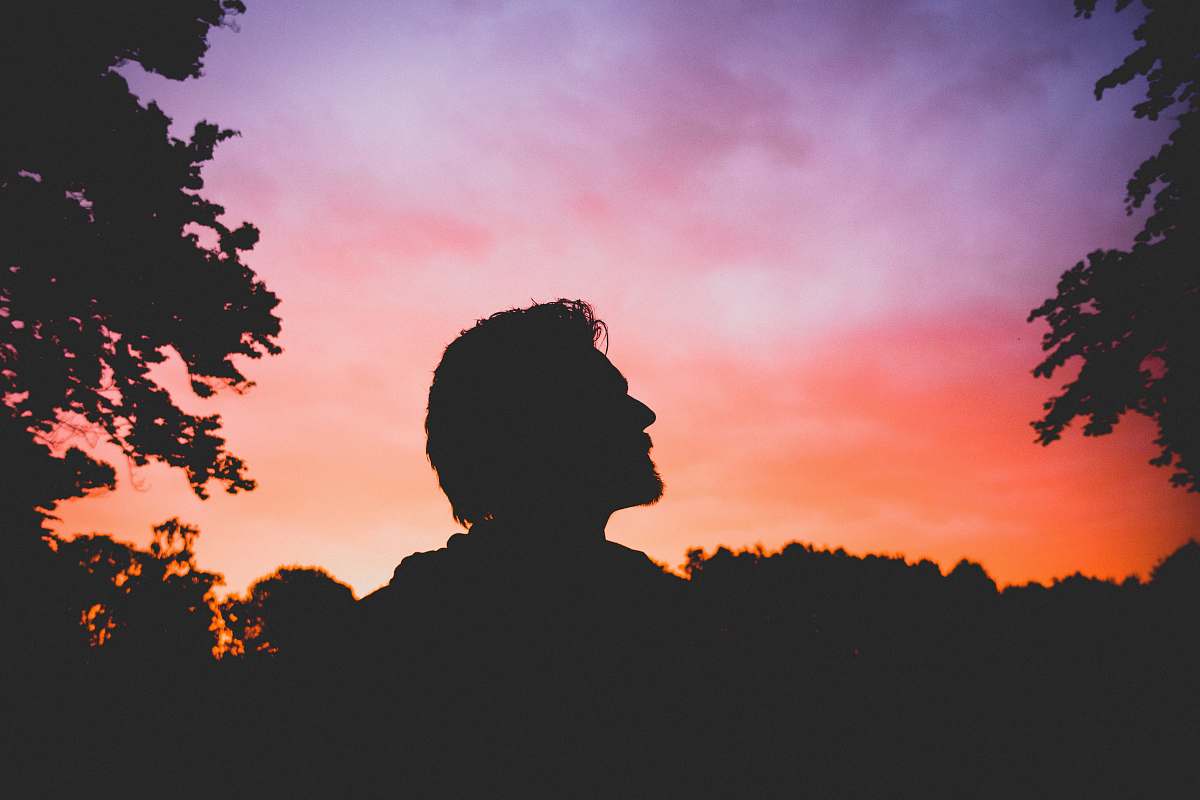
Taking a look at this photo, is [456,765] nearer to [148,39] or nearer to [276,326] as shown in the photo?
[276,326]

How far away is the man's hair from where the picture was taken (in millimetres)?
2184

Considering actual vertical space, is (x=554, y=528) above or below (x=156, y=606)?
below

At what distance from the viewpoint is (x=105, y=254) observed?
8.86 meters

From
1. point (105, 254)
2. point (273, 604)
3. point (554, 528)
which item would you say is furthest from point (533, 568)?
point (273, 604)

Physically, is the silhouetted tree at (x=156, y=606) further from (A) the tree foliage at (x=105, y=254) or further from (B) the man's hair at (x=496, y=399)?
(B) the man's hair at (x=496, y=399)

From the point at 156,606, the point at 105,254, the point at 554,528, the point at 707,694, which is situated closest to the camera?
the point at 707,694

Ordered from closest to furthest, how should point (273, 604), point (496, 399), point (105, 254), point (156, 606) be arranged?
1. point (496, 399)
2. point (105, 254)
3. point (156, 606)
4. point (273, 604)

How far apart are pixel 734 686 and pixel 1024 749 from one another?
10234 mm

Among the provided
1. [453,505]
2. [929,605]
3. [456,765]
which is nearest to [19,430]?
[453,505]

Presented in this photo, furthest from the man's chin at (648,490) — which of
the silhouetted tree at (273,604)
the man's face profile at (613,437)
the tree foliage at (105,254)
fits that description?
the silhouetted tree at (273,604)

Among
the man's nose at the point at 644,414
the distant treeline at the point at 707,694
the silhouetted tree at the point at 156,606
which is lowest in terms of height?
the distant treeline at the point at 707,694

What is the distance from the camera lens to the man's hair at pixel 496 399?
2184 mm

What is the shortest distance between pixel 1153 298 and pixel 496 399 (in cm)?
1471

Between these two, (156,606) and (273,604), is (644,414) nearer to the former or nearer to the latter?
(156,606)
